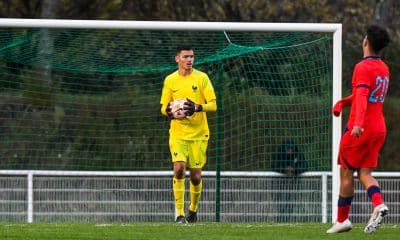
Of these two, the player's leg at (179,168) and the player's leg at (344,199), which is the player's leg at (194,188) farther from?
the player's leg at (344,199)

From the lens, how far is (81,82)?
2084 centimetres

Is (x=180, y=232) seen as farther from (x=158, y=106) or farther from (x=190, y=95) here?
(x=158, y=106)

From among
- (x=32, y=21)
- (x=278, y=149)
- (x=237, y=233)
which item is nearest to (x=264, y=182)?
(x=278, y=149)

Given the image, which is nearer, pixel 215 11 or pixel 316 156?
pixel 316 156

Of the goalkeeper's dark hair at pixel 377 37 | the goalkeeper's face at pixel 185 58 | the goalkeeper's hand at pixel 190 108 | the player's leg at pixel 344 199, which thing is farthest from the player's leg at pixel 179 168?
the goalkeeper's dark hair at pixel 377 37

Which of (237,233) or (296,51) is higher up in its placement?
(296,51)

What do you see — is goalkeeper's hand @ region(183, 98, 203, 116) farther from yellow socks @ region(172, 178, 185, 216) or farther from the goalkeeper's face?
yellow socks @ region(172, 178, 185, 216)

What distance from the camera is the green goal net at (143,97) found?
1684 centimetres

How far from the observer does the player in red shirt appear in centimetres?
1101

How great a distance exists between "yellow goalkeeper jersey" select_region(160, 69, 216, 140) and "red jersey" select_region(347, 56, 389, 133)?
3142mm

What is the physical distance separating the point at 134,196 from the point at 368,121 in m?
8.07

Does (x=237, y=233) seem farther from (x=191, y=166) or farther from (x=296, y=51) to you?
(x=296, y=51)

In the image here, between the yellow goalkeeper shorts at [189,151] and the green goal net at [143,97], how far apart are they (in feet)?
5.82

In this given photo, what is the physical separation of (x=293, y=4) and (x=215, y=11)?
1.78 meters
